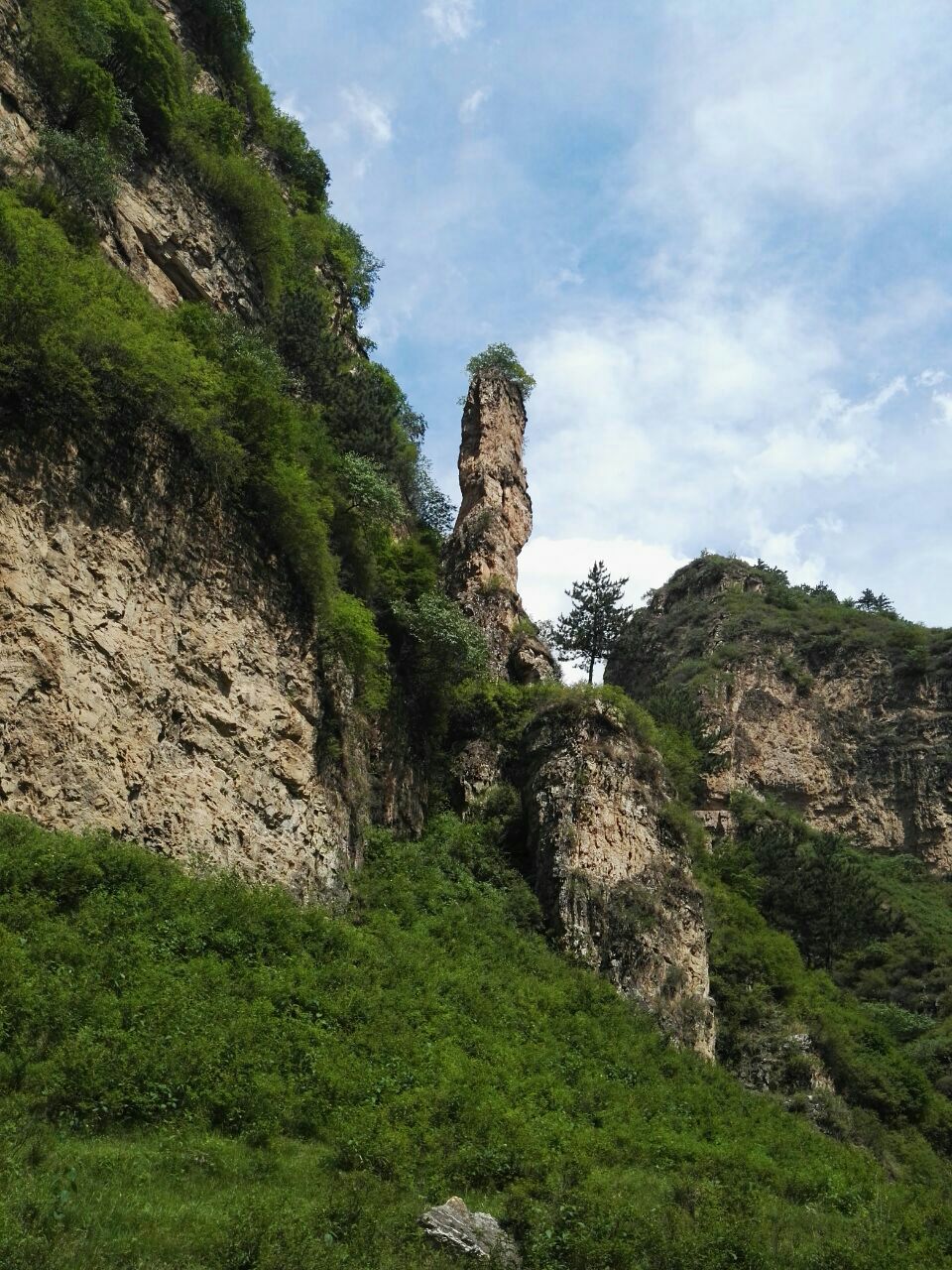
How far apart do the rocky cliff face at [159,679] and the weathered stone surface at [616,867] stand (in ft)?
18.2

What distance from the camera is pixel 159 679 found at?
55.0 ft

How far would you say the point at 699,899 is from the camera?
25.5m

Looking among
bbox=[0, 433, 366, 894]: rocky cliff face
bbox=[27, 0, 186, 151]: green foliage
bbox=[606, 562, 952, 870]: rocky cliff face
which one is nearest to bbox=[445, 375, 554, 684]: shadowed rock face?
bbox=[606, 562, 952, 870]: rocky cliff face

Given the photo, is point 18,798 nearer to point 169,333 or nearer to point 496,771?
point 169,333

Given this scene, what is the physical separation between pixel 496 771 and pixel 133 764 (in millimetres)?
13099

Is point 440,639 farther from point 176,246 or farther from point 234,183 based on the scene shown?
point 234,183

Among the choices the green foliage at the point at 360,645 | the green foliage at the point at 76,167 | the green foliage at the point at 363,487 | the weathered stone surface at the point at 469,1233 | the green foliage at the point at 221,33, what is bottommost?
the weathered stone surface at the point at 469,1233

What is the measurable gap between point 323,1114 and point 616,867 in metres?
13.0

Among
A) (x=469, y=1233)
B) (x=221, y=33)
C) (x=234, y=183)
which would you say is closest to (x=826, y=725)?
(x=234, y=183)

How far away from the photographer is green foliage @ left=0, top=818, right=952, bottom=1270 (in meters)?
9.10

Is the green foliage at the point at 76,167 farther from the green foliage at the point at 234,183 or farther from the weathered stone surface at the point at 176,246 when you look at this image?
the green foliage at the point at 234,183

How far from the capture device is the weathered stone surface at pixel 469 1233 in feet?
32.9

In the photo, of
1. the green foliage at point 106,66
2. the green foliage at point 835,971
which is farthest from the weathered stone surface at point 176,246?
the green foliage at point 835,971

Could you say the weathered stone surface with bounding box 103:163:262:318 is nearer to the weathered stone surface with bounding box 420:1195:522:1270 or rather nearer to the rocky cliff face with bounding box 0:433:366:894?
the rocky cliff face with bounding box 0:433:366:894
